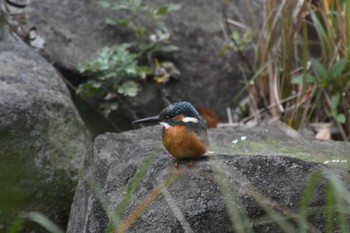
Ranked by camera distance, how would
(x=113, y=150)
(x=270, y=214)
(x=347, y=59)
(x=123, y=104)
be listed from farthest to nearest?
(x=123, y=104) < (x=347, y=59) < (x=113, y=150) < (x=270, y=214)

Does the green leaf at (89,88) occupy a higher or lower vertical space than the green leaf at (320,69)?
higher

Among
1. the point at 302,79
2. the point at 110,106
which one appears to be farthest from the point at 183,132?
the point at 110,106

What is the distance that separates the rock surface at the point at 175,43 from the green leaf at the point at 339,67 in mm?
905

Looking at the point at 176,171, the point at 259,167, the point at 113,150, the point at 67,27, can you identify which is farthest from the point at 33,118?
the point at 67,27

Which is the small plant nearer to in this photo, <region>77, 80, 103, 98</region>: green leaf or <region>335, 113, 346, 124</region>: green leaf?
<region>77, 80, 103, 98</region>: green leaf

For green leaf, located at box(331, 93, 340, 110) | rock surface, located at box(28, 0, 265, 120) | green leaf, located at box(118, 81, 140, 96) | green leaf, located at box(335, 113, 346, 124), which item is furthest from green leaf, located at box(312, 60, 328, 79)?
green leaf, located at box(118, 81, 140, 96)

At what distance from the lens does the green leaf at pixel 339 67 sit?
482 centimetres

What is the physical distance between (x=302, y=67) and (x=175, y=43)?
1116 millimetres

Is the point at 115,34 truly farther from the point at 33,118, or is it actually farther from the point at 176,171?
the point at 176,171

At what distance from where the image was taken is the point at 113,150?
3.67m

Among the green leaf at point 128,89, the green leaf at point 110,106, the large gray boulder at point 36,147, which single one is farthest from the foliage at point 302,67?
the large gray boulder at point 36,147

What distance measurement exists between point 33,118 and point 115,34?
1.84 meters

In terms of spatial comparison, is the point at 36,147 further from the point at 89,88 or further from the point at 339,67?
the point at 339,67

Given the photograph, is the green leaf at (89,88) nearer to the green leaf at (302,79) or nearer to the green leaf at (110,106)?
the green leaf at (110,106)
